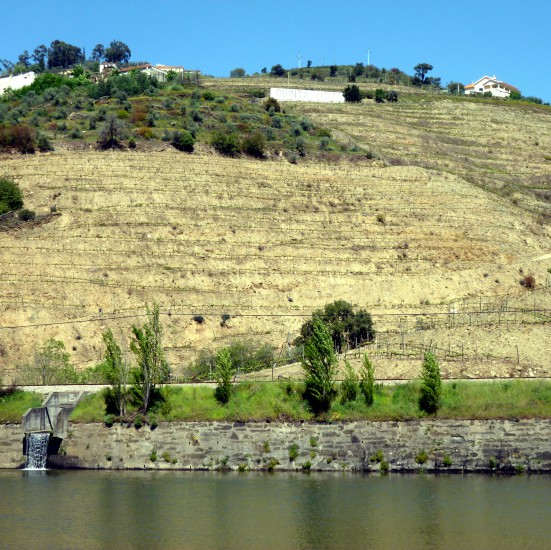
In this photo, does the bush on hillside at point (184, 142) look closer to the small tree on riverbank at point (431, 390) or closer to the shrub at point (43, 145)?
the shrub at point (43, 145)

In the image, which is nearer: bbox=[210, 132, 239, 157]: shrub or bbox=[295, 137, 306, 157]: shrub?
bbox=[210, 132, 239, 157]: shrub

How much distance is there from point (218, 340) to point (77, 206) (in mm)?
15370

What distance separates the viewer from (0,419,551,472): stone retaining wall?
43.8m

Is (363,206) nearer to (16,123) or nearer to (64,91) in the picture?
(16,123)

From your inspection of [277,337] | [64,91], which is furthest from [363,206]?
[64,91]

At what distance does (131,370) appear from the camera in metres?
48.1

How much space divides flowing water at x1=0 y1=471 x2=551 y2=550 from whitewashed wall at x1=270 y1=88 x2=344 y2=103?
72.0m

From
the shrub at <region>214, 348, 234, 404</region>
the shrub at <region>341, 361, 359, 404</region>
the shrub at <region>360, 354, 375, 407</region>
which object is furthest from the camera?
the shrub at <region>214, 348, 234, 404</region>

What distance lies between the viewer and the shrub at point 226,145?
8350 cm

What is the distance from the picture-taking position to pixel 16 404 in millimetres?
47844

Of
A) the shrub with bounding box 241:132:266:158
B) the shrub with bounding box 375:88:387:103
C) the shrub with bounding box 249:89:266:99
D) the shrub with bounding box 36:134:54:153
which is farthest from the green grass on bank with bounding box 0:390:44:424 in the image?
the shrub with bounding box 375:88:387:103

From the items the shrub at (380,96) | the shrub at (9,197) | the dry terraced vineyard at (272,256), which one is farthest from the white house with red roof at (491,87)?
the shrub at (9,197)

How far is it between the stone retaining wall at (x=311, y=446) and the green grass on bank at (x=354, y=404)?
0.42m

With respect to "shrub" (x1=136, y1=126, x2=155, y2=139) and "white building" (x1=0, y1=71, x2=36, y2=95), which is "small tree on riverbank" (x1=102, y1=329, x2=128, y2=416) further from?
"white building" (x1=0, y1=71, x2=36, y2=95)
